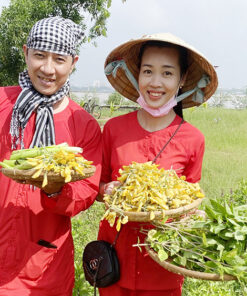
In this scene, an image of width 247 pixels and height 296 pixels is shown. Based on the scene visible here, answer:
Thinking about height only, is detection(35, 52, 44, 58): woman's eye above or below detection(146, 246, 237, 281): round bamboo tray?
above

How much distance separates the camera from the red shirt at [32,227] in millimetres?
2203

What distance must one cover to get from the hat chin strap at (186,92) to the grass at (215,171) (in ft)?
3.42

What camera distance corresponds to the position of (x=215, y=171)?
789 cm

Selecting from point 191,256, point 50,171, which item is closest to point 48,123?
point 50,171

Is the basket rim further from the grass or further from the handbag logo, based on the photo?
the grass

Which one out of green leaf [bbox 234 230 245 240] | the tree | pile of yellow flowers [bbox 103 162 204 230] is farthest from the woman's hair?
the tree

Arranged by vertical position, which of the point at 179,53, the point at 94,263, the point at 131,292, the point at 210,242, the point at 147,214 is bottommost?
the point at 131,292

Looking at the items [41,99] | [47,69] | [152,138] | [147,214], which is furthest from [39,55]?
[147,214]

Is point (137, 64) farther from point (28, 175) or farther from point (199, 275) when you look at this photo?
point (199, 275)

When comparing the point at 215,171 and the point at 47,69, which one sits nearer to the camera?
the point at 47,69

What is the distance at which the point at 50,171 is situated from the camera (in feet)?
6.06

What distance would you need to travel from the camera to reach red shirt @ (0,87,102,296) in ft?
7.23

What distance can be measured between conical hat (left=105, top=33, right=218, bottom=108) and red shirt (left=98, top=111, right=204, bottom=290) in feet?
1.17

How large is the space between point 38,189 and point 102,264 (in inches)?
22.3
